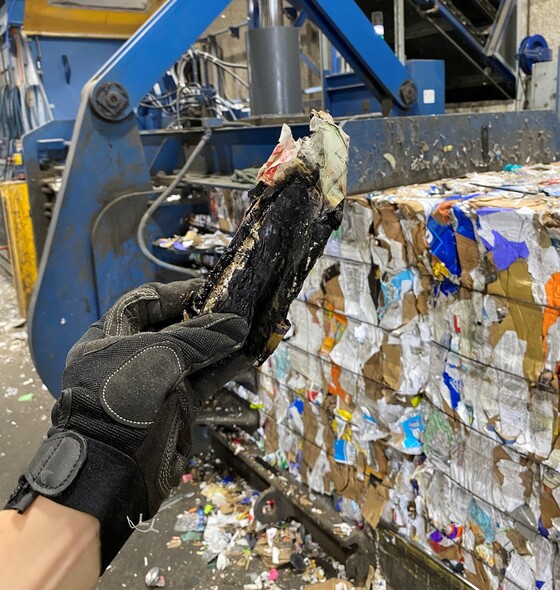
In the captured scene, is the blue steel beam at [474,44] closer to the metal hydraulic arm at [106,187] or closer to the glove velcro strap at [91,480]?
the metal hydraulic arm at [106,187]

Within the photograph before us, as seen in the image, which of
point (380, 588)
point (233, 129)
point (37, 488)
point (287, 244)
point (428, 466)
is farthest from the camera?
point (233, 129)

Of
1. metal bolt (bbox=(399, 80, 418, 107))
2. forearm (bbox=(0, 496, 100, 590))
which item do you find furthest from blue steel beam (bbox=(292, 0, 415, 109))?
forearm (bbox=(0, 496, 100, 590))

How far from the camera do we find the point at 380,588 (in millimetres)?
2010

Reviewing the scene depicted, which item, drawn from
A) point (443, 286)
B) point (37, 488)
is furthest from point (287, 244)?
point (37, 488)

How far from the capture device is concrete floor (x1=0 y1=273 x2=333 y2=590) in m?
2.17

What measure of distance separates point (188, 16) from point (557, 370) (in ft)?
5.77

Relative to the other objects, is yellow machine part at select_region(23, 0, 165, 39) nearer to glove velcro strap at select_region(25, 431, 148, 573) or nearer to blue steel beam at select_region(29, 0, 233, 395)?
blue steel beam at select_region(29, 0, 233, 395)

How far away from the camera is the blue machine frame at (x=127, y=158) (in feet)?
6.84

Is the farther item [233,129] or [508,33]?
[508,33]

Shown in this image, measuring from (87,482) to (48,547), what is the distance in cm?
10

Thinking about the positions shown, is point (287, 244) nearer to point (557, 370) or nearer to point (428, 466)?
point (557, 370)

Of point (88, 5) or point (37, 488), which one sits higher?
point (88, 5)

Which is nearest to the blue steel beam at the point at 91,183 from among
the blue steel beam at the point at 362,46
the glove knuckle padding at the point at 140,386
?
the blue steel beam at the point at 362,46

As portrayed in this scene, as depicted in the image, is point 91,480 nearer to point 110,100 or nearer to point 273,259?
point 273,259
